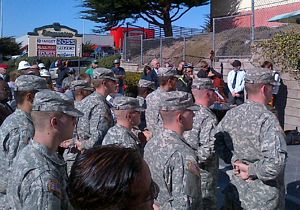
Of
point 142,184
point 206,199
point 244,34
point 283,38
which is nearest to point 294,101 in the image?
point 283,38

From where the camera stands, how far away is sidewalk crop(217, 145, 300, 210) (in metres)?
7.08

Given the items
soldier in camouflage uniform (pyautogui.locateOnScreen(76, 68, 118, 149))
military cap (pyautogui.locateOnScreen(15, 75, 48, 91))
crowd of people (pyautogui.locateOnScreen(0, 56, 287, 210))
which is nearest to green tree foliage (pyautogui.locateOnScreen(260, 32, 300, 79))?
crowd of people (pyautogui.locateOnScreen(0, 56, 287, 210))

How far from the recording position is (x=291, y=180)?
8.25m

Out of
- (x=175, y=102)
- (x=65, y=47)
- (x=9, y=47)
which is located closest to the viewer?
(x=175, y=102)

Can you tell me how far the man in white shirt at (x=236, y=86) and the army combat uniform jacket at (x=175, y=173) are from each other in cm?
899

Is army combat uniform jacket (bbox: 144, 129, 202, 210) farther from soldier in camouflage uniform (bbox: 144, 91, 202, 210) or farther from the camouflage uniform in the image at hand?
the camouflage uniform

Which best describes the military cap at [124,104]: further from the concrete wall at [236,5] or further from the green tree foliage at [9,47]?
the green tree foliage at [9,47]

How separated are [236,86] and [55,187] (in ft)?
33.4

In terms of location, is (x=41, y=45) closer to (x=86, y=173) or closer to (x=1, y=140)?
(x=1, y=140)

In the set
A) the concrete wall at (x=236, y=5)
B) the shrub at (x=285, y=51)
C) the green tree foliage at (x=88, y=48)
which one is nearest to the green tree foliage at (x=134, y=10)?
the concrete wall at (x=236, y=5)

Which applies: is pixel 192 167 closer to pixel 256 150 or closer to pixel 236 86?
pixel 256 150

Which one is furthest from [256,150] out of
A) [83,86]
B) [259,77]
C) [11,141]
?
[83,86]

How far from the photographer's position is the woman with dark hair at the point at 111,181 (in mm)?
1888

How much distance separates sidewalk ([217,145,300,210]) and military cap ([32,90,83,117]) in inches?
162
